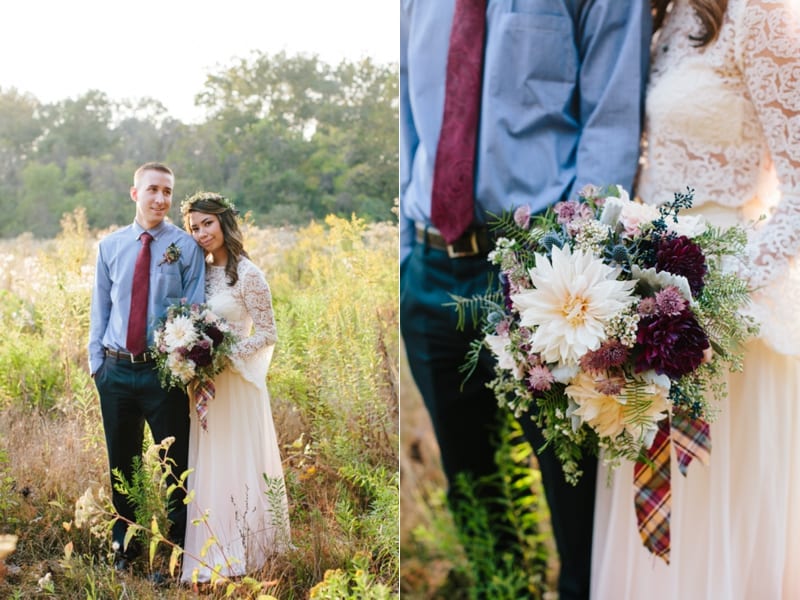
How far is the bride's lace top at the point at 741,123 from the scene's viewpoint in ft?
4.79

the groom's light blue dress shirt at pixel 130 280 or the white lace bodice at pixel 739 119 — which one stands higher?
the white lace bodice at pixel 739 119

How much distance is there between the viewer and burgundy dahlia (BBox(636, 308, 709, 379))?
4.38 ft

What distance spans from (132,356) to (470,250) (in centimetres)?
86

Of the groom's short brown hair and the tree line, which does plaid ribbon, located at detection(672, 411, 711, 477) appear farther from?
the groom's short brown hair

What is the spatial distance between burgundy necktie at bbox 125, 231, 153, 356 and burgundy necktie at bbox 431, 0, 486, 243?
731 mm

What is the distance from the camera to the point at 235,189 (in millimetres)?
1729

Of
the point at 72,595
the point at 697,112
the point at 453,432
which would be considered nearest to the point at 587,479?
the point at 453,432

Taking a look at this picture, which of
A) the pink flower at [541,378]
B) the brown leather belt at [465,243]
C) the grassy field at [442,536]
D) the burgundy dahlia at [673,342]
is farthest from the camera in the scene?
the grassy field at [442,536]

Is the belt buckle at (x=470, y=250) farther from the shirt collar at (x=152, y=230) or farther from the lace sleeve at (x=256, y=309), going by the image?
the shirt collar at (x=152, y=230)

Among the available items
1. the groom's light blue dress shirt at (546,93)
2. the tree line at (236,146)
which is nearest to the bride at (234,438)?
the tree line at (236,146)

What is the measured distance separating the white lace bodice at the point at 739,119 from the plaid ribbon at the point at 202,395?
1.14m

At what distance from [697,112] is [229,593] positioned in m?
1.56

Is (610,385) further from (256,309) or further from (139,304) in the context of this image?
(139,304)

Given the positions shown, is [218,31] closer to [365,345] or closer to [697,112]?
[365,345]
